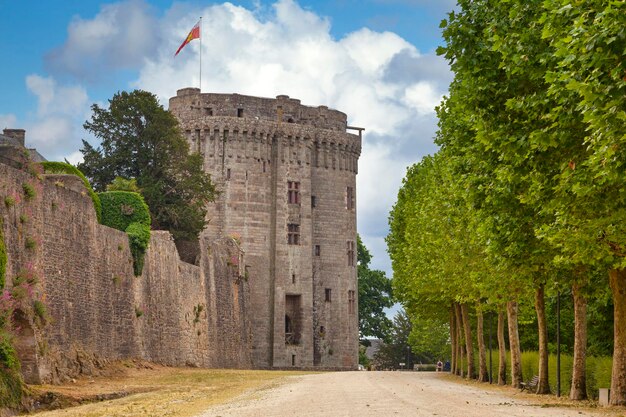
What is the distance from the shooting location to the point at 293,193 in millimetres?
89500

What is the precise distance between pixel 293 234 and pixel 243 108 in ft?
36.2

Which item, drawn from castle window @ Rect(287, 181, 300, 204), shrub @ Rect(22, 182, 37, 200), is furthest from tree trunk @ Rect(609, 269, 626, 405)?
castle window @ Rect(287, 181, 300, 204)

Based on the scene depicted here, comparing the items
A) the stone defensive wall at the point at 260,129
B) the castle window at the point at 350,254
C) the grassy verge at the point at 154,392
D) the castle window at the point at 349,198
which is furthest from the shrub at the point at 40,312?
the castle window at the point at 349,198

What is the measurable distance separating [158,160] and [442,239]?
2969cm

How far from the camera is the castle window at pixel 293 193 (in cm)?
8931

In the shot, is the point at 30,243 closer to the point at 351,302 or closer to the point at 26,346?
the point at 26,346

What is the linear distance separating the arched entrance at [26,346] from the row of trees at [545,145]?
15.0 metres

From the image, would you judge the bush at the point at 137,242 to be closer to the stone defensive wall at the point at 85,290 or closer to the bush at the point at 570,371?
the stone defensive wall at the point at 85,290

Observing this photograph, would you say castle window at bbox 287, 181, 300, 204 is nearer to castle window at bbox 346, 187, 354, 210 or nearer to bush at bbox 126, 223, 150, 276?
castle window at bbox 346, 187, 354, 210

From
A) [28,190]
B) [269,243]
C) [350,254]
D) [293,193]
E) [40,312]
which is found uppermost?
[293,193]

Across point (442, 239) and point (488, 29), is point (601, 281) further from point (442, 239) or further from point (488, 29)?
point (442, 239)

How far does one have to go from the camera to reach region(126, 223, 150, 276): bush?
171 ft

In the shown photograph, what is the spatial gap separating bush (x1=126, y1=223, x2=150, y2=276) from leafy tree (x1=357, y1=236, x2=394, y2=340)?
6505 centimetres

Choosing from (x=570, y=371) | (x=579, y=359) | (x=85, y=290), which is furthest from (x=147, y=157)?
(x=579, y=359)
